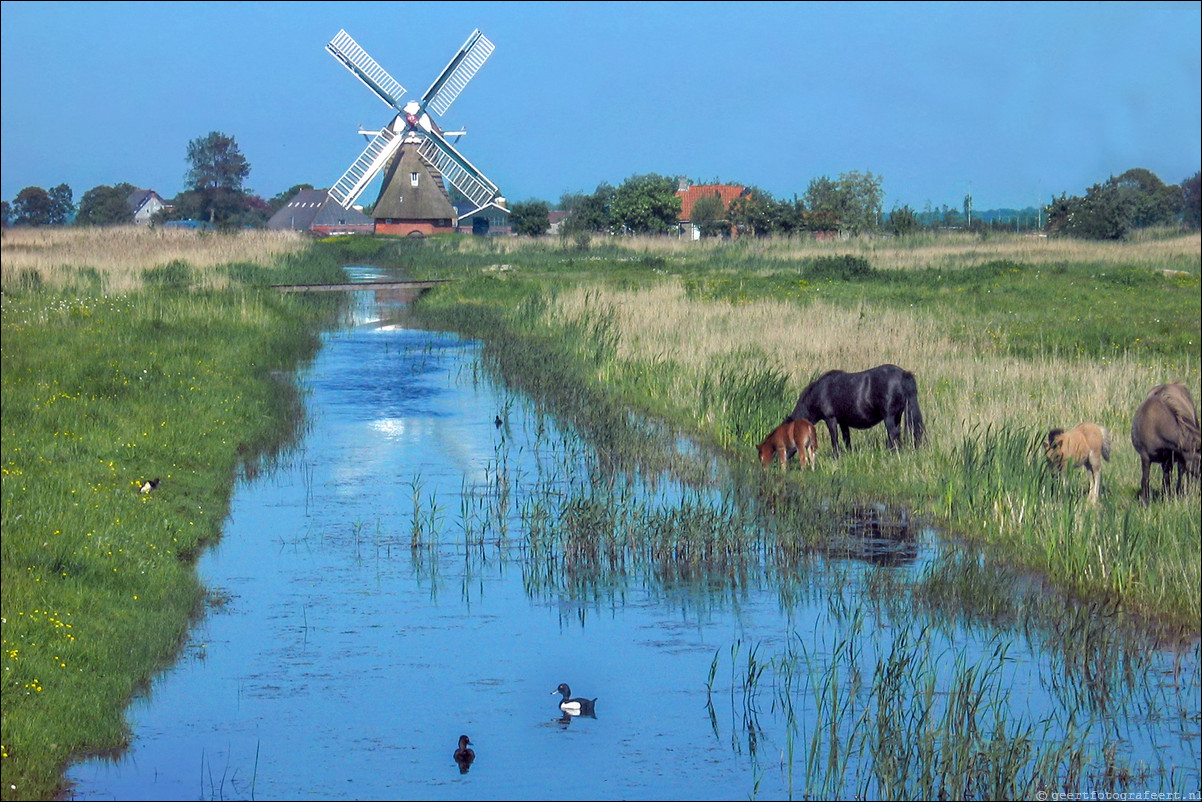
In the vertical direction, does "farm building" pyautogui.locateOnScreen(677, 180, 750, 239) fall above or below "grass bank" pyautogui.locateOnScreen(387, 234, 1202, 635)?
above

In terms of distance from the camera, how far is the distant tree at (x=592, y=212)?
7640 centimetres

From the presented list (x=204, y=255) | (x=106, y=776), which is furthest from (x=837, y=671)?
(x=204, y=255)

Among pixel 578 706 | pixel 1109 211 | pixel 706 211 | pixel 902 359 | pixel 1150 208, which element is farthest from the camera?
pixel 706 211

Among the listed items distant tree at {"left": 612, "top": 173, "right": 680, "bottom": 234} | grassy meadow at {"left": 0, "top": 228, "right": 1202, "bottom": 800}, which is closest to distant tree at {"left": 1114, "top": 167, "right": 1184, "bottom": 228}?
grassy meadow at {"left": 0, "top": 228, "right": 1202, "bottom": 800}

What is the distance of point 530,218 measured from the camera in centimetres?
8175

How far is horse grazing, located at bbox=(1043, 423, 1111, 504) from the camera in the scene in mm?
10918

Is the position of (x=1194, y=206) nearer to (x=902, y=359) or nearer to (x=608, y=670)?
(x=902, y=359)

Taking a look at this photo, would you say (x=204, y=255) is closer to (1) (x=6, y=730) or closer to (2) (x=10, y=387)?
(2) (x=10, y=387)

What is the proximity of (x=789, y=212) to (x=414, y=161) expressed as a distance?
2269 centimetres

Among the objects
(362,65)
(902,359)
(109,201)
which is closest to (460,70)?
(362,65)

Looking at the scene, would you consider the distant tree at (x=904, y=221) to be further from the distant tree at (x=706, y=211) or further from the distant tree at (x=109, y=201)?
the distant tree at (x=109, y=201)

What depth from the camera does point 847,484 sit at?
1285 cm

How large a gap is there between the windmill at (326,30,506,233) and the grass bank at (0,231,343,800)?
45820 mm

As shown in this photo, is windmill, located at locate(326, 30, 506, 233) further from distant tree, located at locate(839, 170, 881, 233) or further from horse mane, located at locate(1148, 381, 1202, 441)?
horse mane, located at locate(1148, 381, 1202, 441)
